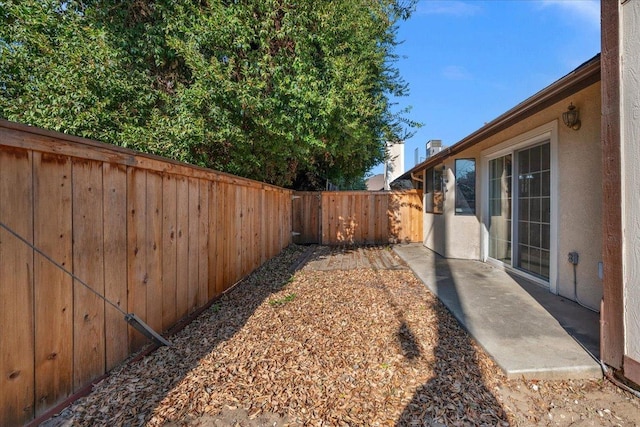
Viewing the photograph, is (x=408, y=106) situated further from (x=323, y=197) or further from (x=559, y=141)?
(x=559, y=141)

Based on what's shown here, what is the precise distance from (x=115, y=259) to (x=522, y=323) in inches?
149

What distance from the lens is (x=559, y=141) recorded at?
12.4 feet

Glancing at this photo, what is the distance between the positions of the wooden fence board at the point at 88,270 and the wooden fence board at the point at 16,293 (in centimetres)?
28

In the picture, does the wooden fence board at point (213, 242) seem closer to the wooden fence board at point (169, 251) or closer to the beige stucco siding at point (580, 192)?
the wooden fence board at point (169, 251)

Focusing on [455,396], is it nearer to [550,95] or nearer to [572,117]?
[550,95]

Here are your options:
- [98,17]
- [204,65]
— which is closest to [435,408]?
[204,65]

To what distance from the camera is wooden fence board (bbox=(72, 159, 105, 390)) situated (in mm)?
1910

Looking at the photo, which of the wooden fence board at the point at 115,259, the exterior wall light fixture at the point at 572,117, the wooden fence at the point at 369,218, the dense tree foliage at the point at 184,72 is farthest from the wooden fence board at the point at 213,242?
the wooden fence at the point at 369,218

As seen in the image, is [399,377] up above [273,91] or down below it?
below

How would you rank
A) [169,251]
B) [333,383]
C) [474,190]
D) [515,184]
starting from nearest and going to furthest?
[333,383] < [169,251] < [515,184] < [474,190]

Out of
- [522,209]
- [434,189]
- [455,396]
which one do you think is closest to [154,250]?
[455,396]

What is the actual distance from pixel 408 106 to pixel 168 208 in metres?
6.67

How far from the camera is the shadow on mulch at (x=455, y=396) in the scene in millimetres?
1844

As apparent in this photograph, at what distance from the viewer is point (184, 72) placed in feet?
18.1
